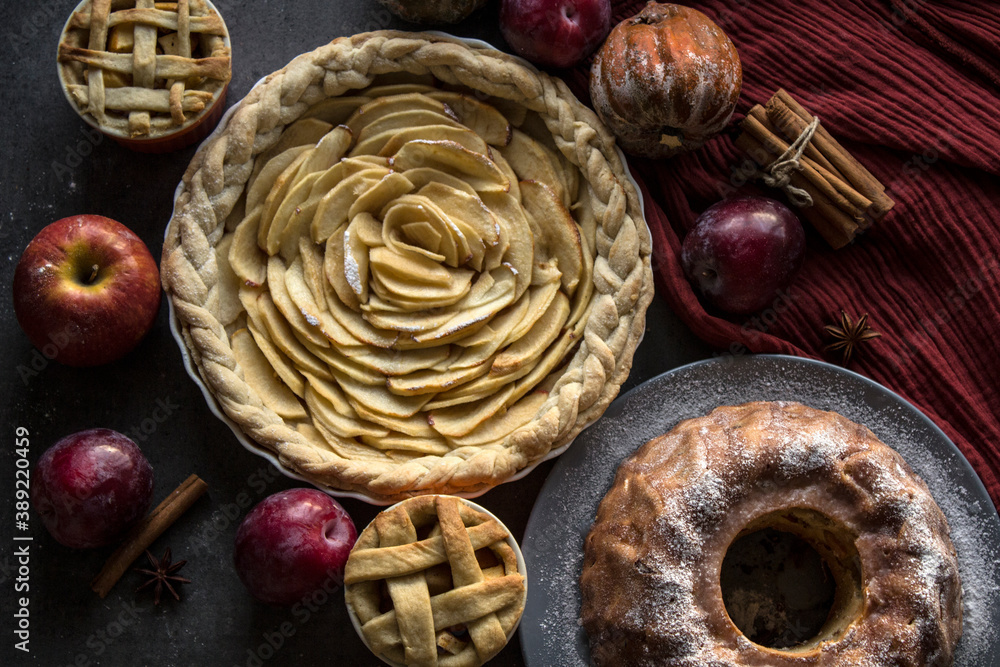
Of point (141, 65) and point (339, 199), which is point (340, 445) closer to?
point (339, 199)

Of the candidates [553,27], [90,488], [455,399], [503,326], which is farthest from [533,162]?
[90,488]

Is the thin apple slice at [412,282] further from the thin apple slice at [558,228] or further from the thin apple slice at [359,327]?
the thin apple slice at [558,228]

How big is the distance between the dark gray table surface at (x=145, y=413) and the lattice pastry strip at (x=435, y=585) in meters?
0.38

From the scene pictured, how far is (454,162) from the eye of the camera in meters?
2.05

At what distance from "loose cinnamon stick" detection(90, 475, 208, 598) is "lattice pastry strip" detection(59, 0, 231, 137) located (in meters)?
→ 0.94

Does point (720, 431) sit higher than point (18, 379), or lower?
higher

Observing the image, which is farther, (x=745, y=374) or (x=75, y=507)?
(x=745, y=374)

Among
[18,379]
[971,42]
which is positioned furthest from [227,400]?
[971,42]

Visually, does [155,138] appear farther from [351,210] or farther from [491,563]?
[491,563]

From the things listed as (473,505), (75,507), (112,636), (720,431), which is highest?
(720,431)

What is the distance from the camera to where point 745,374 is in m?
2.15

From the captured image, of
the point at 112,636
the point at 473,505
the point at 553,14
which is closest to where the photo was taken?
the point at 473,505

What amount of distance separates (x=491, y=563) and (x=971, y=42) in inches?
76.6

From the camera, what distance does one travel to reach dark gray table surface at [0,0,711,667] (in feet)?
7.04
